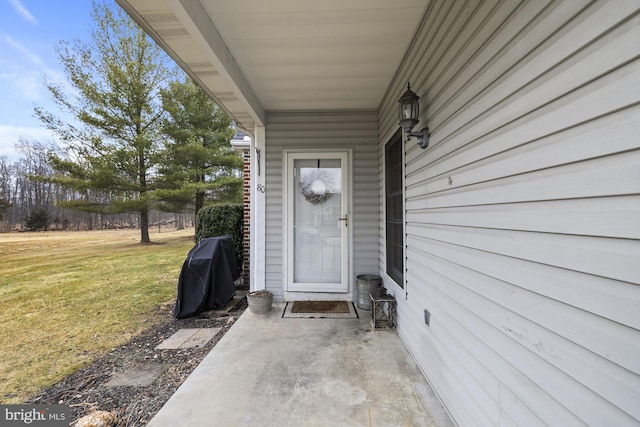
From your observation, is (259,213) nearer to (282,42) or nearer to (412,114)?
(282,42)

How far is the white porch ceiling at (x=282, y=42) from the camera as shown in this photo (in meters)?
2.05

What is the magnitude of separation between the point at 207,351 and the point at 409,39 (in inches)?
132

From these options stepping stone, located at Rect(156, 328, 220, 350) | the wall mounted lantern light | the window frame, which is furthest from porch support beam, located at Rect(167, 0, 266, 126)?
stepping stone, located at Rect(156, 328, 220, 350)

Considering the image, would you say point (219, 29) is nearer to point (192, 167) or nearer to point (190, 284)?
point (190, 284)

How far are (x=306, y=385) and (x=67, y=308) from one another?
4271mm

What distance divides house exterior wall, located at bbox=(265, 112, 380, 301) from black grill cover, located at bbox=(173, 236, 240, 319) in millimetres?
626

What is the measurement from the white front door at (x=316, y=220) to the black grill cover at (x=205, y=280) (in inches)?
36.0

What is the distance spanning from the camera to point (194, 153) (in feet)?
36.1

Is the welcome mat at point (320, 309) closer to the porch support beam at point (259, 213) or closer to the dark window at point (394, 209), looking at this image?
the porch support beam at point (259, 213)

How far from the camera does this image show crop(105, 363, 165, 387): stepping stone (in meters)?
2.26

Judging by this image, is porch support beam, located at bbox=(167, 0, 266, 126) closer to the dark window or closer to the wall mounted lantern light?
the wall mounted lantern light

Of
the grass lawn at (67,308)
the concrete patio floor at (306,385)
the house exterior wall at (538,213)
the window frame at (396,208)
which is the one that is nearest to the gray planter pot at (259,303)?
the concrete patio floor at (306,385)

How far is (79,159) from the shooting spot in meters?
10.5

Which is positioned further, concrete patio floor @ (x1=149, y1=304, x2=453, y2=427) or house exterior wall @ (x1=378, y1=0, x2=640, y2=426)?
concrete patio floor @ (x1=149, y1=304, x2=453, y2=427)
